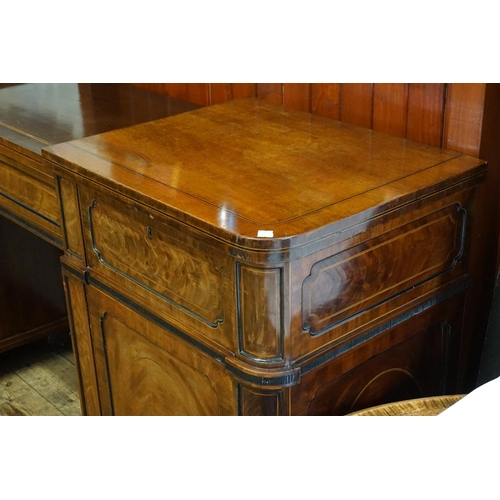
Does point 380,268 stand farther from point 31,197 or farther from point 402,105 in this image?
point 31,197

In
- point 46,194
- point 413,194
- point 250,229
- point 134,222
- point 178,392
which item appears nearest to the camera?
point 250,229

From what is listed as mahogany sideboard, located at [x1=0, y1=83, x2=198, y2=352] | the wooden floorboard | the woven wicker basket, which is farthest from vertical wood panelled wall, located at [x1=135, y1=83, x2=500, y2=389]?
the wooden floorboard

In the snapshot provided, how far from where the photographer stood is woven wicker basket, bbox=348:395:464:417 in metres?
1.36

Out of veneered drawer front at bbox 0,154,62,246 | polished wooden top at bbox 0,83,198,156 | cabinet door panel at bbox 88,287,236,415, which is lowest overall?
cabinet door panel at bbox 88,287,236,415

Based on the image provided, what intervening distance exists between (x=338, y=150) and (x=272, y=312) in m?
0.43

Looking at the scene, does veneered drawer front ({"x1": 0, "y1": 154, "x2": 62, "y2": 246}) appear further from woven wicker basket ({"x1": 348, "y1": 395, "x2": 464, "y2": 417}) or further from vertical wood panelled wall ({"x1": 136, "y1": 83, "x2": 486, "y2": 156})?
woven wicker basket ({"x1": 348, "y1": 395, "x2": 464, "y2": 417})

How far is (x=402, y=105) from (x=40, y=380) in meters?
1.52

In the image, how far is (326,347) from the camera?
1331 mm

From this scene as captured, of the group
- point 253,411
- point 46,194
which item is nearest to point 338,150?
point 253,411

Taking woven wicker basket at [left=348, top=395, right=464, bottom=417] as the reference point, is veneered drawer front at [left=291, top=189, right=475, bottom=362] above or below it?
above

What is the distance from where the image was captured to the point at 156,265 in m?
1.42

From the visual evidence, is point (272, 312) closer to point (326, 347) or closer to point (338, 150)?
point (326, 347)

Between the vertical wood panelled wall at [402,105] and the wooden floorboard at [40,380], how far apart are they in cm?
112

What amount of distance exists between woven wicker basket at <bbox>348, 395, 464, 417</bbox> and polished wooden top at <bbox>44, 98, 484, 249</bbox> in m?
0.36
